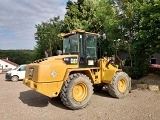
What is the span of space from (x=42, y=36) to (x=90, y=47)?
94.9ft

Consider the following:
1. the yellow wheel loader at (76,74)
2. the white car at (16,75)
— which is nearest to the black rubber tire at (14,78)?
the white car at (16,75)

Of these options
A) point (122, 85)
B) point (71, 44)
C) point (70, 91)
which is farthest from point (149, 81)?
point (70, 91)

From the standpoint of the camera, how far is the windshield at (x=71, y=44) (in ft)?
30.5

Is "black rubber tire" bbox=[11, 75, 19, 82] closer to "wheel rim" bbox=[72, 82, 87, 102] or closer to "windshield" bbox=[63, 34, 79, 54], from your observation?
"windshield" bbox=[63, 34, 79, 54]

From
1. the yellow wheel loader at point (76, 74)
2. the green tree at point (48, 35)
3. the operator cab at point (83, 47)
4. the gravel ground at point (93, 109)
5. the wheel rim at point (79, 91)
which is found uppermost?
the green tree at point (48, 35)

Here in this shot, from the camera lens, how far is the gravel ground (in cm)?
735

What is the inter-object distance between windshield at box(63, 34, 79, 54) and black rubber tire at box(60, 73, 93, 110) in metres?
1.27

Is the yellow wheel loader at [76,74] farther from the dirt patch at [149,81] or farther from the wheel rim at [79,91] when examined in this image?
the dirt patch at [149,81]

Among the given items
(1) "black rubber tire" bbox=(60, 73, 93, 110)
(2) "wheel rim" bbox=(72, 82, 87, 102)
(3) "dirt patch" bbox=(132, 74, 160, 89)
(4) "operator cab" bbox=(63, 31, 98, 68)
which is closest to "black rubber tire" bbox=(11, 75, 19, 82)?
(3) "dirt patch" bbox=(132, 74, 160, 89)

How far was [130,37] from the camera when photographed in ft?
52.9


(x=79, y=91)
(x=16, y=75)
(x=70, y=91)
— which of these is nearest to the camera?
(x=70, y=91)

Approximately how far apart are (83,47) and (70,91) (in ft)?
6.62

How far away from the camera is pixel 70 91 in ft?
26.9

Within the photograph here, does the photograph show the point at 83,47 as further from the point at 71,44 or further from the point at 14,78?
the point at 14,78
